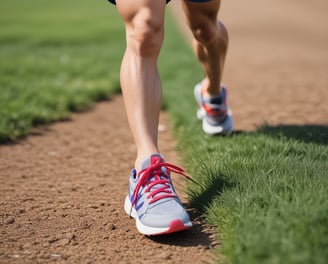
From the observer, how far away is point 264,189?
2.48 m

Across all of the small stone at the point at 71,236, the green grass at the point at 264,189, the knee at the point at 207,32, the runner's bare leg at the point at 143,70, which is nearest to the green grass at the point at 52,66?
the green grass at the point at 264,189

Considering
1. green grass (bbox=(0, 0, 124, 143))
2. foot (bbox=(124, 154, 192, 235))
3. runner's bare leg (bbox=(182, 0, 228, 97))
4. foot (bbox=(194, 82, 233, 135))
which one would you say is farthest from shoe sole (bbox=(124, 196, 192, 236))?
green grass (bbox=(0, 0, 124, 143))

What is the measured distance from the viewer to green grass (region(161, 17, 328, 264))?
1.93 metres

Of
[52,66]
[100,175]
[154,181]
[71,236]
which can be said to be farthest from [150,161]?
[52,66]

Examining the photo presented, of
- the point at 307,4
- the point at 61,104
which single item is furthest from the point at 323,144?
the point at 307,4

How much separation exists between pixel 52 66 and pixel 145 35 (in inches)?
194

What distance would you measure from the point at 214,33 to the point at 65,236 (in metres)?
1.71

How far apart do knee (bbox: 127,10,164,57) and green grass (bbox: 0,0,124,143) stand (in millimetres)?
1905

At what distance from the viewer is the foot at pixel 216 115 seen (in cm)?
398

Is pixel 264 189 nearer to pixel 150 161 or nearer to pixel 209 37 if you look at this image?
pixel 150 161

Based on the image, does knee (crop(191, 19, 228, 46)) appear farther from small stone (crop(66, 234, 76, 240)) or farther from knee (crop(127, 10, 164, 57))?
small stone (crop(66, 234, 76, 240))

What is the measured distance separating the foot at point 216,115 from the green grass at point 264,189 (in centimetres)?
10

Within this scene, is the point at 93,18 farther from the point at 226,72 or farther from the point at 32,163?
the point at 32,163

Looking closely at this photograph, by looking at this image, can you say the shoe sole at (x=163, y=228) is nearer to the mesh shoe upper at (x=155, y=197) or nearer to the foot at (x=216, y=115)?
the mesh shoe upper at (x=155, y=197)
